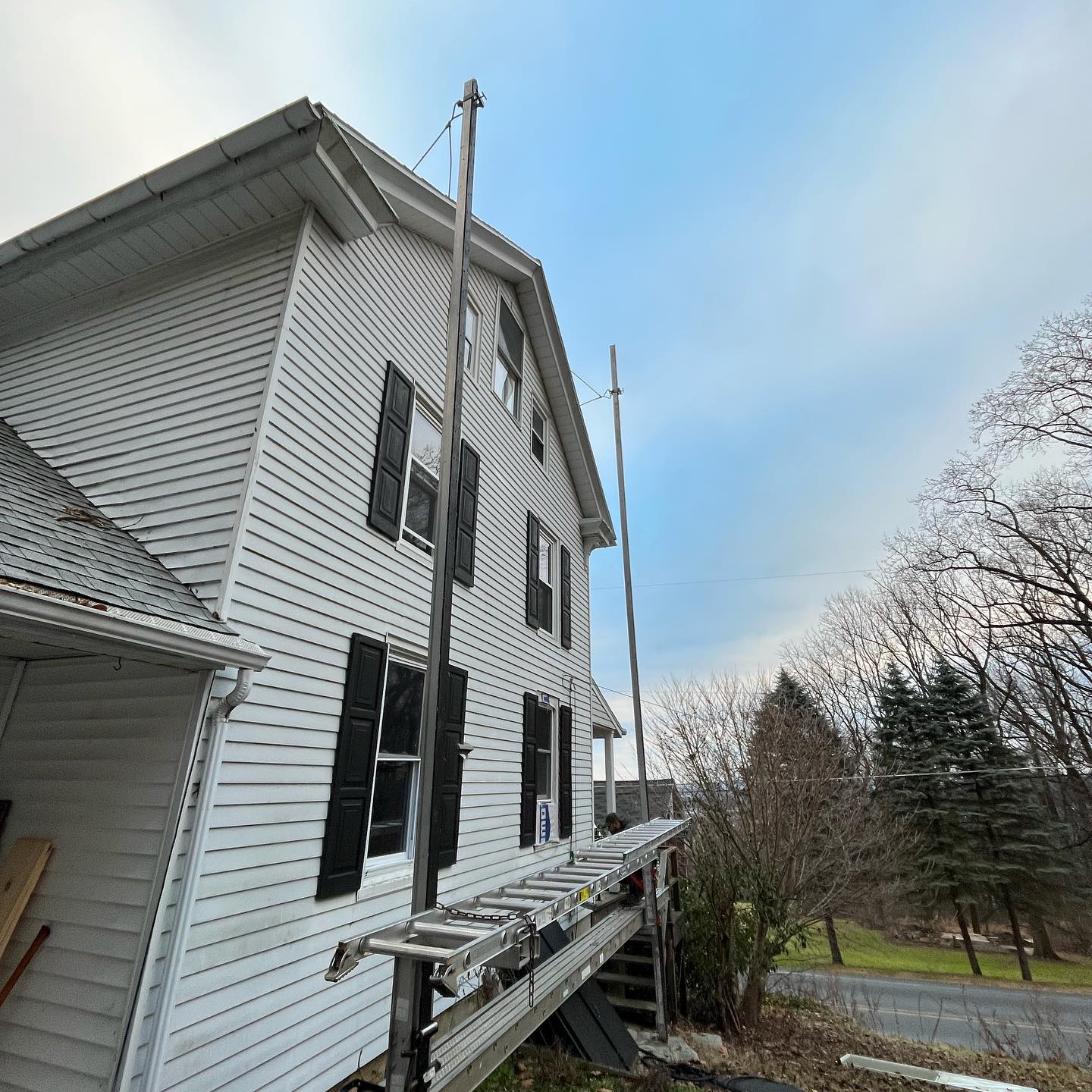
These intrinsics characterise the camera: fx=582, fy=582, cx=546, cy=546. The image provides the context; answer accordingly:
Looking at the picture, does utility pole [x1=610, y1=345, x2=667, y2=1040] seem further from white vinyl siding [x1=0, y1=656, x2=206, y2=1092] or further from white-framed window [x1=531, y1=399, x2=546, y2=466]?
white vinyl siding [x1=0, y1=656, x2=206, y2=1092]

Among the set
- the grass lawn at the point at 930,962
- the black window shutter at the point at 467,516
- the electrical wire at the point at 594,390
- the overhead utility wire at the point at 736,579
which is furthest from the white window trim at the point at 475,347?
the grass lawn at the point at 930,962

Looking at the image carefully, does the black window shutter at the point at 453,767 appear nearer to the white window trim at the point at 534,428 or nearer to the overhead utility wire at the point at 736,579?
the white window trim at the point at 534,428

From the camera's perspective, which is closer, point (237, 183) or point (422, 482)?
point (237, 183)

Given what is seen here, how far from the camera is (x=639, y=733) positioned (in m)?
9.95

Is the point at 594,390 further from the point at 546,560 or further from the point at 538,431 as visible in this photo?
the point at 546,560

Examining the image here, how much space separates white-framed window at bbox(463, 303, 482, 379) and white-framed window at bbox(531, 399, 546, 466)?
1.83 meters

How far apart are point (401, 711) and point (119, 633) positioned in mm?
2759

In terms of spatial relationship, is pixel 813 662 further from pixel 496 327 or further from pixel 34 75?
pixel 34 75

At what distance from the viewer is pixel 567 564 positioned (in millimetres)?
10117

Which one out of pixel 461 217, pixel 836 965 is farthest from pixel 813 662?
pixel 461 217

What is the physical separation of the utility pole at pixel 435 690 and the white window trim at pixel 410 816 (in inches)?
48.2

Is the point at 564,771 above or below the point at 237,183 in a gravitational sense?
below

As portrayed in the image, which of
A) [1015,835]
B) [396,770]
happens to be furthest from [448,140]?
[1015,835]

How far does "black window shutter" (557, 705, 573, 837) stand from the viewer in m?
8.42
